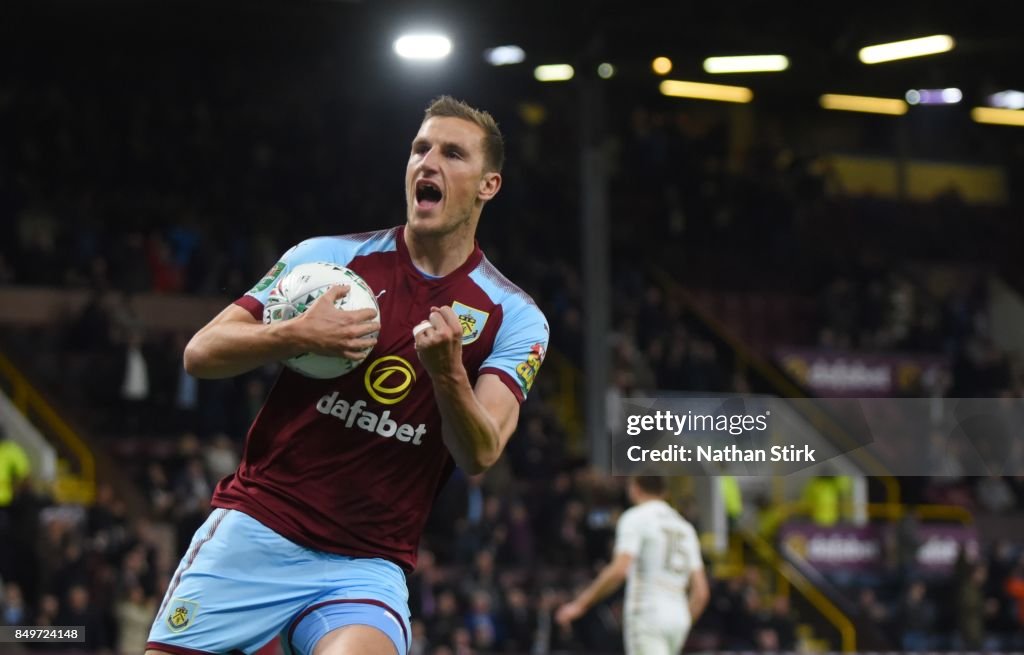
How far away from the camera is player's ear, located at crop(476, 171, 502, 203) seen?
17.1 feet

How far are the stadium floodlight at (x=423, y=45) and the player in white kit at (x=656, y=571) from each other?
11.4m

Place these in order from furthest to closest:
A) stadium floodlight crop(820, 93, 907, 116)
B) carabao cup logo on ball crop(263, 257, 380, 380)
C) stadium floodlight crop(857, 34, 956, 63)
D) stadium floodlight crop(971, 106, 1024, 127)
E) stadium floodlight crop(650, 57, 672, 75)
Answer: stadium floodlight crop(971, 106, 1024, 127)
stadium floodlight crop(820, 93, 907, 116)
stadium floodlight crop(650, 57, 672, 75)
stadium floodlight crop(857, 34, 956, 63)
carabao cup logo on ball crop(263, 257, 380, 380)

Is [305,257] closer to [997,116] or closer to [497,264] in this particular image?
[497,264]

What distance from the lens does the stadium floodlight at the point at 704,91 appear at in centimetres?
3042

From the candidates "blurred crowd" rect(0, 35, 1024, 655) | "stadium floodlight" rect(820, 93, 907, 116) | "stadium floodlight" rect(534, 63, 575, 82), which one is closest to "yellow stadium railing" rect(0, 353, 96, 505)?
"blurred crowd" rect(0, 35, 1024, 655)

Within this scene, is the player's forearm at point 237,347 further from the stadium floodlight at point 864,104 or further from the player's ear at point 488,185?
the stadium floodlight at point 864,104

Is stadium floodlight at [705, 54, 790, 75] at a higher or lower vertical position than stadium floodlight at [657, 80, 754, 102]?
lower

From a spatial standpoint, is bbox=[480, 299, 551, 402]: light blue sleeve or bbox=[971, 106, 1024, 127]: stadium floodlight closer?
bbox=[480, 299, 551, 402]: light blue sleeve

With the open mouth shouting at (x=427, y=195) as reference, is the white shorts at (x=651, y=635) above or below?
below

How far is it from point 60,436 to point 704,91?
15966 millimetres

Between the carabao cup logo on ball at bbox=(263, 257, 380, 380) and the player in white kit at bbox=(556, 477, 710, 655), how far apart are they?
5601 millimetres

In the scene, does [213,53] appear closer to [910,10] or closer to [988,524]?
[910,10]

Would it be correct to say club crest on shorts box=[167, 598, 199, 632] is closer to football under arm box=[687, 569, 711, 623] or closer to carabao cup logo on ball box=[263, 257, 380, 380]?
carabao cup logo on ball box=[263, 257, 380, 380]

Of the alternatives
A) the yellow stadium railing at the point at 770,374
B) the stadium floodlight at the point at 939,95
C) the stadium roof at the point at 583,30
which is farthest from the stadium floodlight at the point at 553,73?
the stadium floodlight at the point at 939,95
